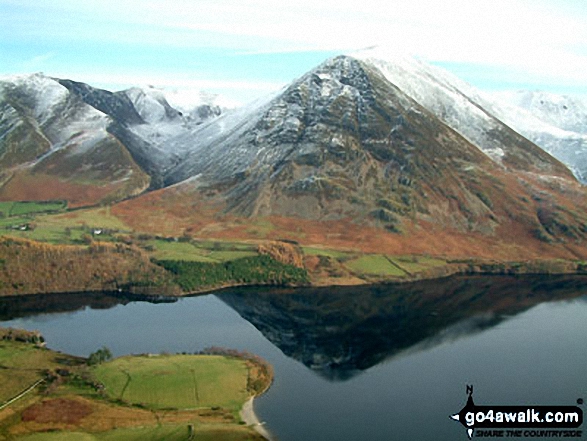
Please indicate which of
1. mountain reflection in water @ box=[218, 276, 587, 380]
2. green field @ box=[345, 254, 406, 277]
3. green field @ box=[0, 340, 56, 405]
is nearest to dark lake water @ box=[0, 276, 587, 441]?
mountain reflection in water @ box=[218, 276, 587, 380]

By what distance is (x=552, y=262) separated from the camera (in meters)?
176

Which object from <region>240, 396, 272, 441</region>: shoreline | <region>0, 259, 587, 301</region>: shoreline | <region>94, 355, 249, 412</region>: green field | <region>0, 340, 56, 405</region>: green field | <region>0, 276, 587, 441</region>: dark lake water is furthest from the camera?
<region>0, 259, 587, 301</region>: shoreline

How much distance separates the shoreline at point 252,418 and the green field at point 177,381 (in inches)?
35.8

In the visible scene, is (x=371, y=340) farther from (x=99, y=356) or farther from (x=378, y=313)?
(x=99, y=356)

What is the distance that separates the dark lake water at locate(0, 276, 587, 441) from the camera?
85.4 meters

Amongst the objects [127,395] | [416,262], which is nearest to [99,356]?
[127,395]

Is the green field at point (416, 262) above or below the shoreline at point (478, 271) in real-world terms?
above

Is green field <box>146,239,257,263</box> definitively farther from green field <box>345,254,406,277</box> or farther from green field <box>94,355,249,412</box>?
green field <box>94,355,249,412</box>

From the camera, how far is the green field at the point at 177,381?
85750 mm

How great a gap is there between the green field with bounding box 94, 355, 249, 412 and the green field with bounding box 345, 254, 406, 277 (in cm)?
6561

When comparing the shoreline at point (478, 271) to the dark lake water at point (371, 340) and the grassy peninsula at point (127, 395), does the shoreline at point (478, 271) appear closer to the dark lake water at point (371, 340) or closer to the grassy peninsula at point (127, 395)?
the dark lake water at point (371, 340)

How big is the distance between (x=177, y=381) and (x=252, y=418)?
1386 centimetres

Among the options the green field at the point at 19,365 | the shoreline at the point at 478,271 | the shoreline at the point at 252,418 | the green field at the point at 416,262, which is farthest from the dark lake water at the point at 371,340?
the green field at the point at 416,262

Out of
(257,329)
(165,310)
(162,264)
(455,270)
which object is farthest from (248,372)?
(455,270)
